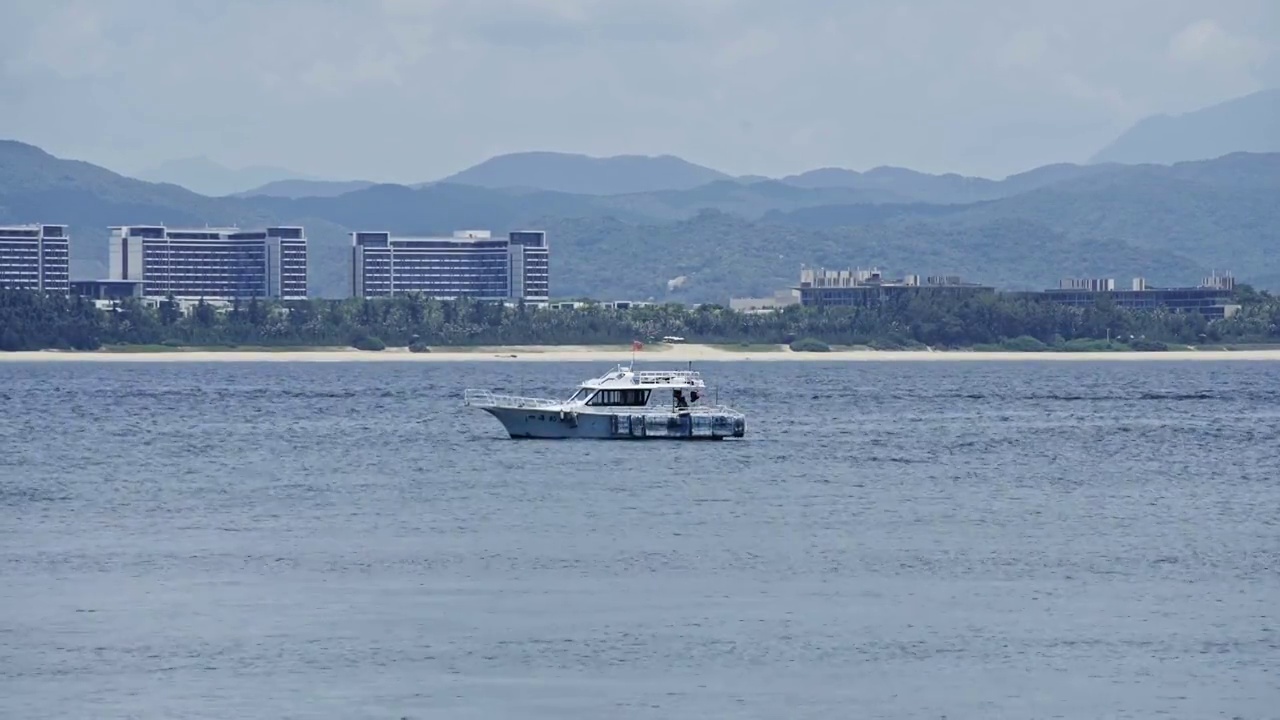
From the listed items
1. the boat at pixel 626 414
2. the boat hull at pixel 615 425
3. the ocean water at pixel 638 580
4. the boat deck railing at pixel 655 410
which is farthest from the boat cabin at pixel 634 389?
the ocean water at pixel 638 580

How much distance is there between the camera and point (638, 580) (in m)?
62.7

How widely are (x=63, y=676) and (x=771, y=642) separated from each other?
50.7 ft

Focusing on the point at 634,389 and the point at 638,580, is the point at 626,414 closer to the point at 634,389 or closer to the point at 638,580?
the point at 634,389

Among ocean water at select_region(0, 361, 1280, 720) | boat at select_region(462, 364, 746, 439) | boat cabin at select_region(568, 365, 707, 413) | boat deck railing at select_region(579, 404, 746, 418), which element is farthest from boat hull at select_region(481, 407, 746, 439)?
ocean water at select_region(0, 361, 1280, 720)

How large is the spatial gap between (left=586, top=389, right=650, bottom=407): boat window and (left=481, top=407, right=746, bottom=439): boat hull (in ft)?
4.35

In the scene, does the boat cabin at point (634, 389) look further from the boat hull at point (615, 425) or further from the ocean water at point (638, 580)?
the ocean water at point (638, 580)

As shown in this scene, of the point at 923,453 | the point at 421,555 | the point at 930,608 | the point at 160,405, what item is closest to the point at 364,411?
the point at 160,405

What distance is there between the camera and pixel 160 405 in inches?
6373

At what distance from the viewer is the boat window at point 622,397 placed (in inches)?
4542

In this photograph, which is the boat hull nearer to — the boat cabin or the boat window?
the boat cabin

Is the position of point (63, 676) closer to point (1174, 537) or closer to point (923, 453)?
point (1174, 537)

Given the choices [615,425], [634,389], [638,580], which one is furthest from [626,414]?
[638,580]

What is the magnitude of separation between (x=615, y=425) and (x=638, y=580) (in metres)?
51.8

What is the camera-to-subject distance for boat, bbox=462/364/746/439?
114m
